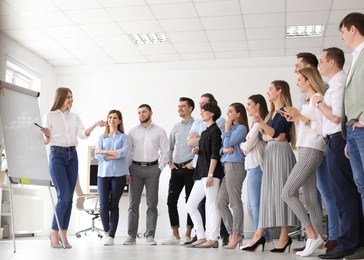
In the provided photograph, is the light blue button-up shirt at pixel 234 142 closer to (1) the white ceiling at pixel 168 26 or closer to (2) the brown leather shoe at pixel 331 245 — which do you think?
(2) the brown leather shoe at pixel 331 245

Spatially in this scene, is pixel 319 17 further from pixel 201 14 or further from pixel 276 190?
pixel 276 190

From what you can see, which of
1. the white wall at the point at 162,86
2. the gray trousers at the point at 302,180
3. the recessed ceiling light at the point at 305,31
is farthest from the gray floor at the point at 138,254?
the white wall at the point at 162,86

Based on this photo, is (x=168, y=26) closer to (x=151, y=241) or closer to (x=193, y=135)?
(x=193, y=135)

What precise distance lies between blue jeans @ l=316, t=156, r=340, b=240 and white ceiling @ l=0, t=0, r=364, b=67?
3.60m

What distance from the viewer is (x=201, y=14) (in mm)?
7258

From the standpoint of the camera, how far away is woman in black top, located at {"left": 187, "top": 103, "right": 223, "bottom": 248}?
4633 millimetres

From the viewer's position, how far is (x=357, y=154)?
296 cm

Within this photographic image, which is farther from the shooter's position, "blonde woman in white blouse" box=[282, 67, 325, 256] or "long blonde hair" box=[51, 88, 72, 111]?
"long blonde hair" box=[51, 88, 72, 111]

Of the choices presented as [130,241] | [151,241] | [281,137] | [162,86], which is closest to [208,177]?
[281,137]

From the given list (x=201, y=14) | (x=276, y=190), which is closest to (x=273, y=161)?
(x=276, y=190)

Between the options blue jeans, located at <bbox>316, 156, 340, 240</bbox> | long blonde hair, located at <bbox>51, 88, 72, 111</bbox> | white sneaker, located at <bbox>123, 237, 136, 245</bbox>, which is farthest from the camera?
white sneaker, located at <bbox>123, 237, 136, 245</bbox>

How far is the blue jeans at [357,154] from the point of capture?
9.52 feet

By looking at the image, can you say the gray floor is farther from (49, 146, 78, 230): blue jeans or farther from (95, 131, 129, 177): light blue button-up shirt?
(95, 131, 129, 177): light blue button-up shirt

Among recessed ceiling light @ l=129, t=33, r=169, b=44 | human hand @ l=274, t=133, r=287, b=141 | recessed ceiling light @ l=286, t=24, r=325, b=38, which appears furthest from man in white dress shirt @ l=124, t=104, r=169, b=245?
recessed ceiling light @ l=286, t=24, r=325, b=38
